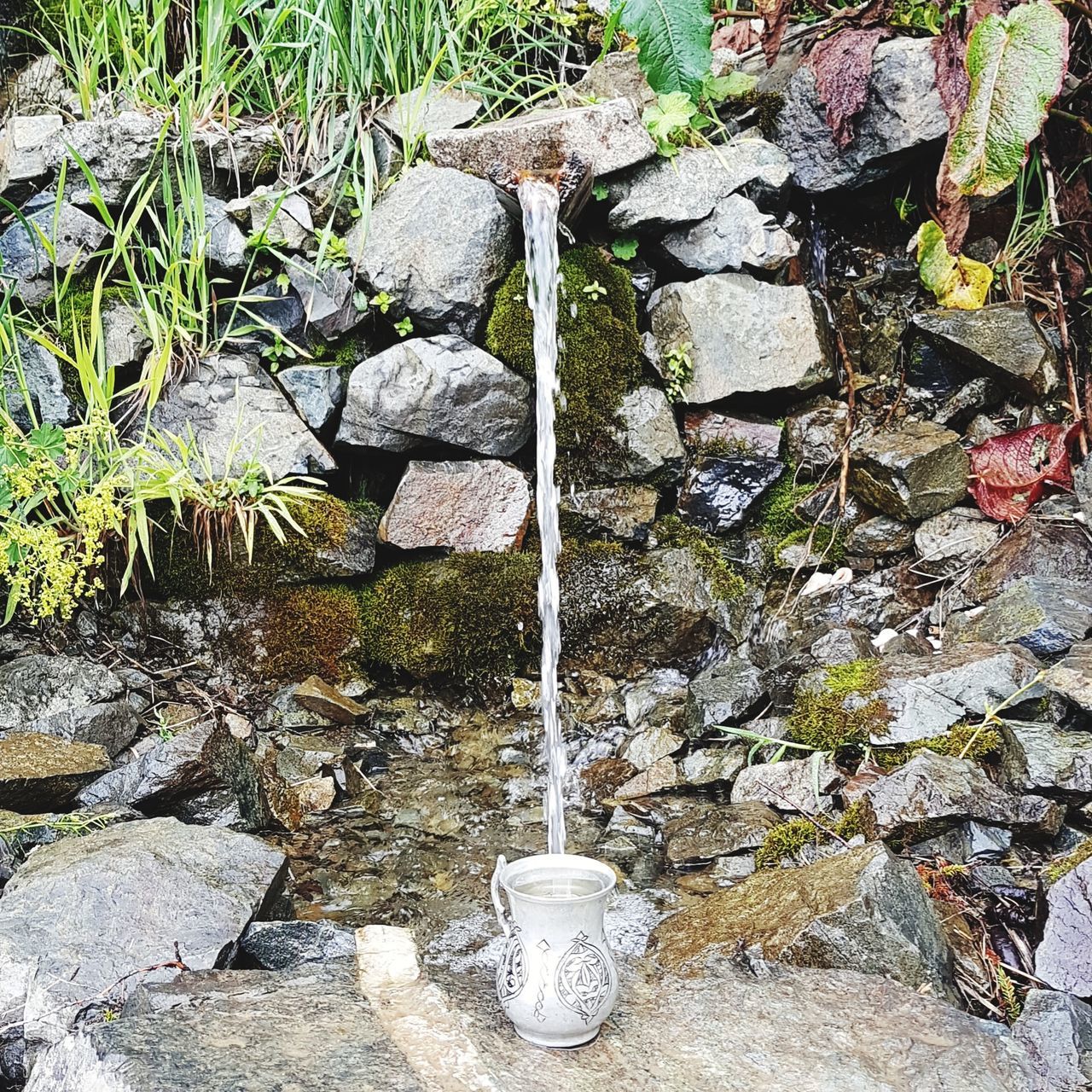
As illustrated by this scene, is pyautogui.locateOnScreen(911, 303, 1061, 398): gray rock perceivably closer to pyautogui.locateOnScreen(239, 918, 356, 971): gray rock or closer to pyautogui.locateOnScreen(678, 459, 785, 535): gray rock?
pyautogui.locateOnScreen(678, 459, 785, 535): gray rock

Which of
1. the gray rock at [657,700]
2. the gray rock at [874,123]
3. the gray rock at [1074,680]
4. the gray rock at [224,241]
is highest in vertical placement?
the gray rock at [874,123]

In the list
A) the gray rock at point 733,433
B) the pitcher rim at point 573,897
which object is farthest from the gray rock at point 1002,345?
the pitcher rim at point 573,897

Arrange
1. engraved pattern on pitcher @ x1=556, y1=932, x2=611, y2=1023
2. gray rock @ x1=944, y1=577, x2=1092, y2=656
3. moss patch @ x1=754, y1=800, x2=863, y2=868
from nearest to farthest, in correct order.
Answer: engraved pattern on pitcher @ x1=556, y1=932, x2=611, y2=1023, moss patch @ x1=754, y1=800, x2=863, y2=868, gray rock @ x1=944, y1=577, x2=1092, y2=656

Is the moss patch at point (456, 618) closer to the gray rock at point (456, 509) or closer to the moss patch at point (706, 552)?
the gray rock at point (456, 509)

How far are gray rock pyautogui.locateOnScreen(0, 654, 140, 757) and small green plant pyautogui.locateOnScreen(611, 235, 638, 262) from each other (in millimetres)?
2221

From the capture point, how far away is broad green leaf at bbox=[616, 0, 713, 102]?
11.6 feet

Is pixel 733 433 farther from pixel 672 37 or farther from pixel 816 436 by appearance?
pixel 672 37

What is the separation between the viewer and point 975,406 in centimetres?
365

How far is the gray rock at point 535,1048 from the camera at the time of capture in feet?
4.90

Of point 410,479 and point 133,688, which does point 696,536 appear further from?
point 133,688

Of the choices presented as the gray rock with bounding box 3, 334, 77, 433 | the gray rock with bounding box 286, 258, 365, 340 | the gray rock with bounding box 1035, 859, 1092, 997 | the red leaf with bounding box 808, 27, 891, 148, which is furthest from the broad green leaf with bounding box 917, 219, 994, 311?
the gray rock with bounding box 3, 334, 77, 433

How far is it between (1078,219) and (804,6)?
4.65ft

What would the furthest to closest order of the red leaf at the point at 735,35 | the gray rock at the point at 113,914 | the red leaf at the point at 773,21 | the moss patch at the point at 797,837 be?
the red leaf at the point at 735,35
the red leaf at the point at 773,21
the moss patch at the point at 797,837
the gray rock at the point at 113,914

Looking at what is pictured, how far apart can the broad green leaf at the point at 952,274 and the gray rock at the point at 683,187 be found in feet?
1.85
